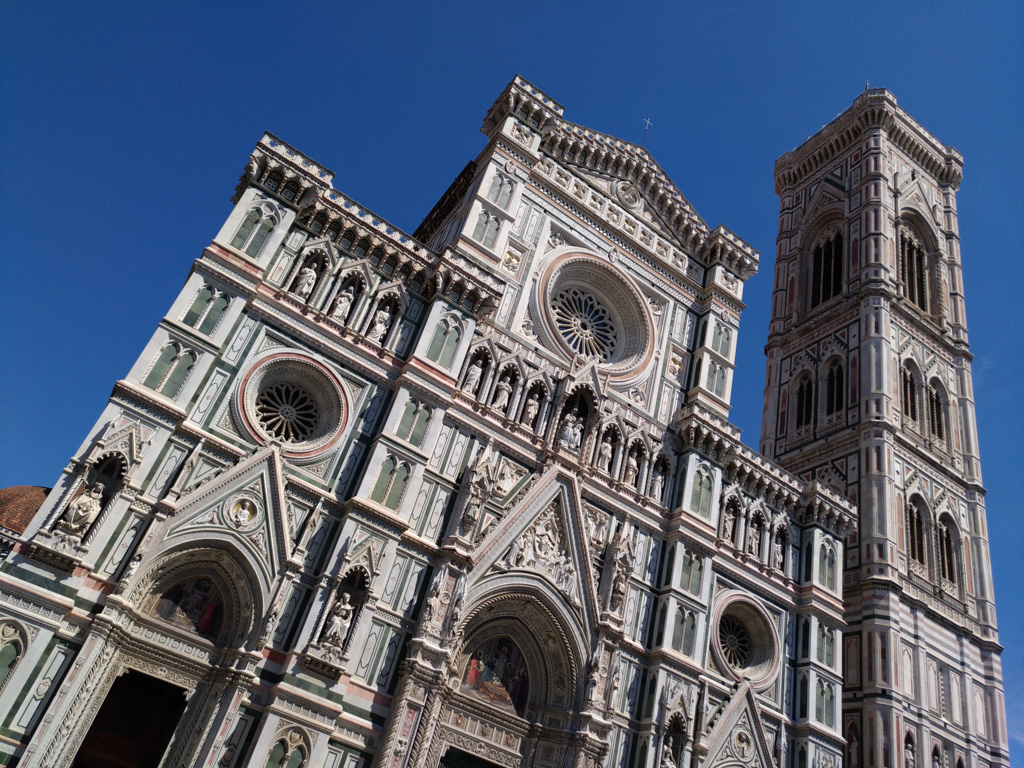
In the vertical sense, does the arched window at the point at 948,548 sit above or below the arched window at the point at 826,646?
above

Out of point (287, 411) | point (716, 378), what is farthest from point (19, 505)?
point (716, 378)

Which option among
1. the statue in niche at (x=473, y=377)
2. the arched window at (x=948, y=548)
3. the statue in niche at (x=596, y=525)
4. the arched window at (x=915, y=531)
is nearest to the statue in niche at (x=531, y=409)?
the statue in niche at (x=473, y=377)

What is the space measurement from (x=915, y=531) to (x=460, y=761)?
62.4 feet

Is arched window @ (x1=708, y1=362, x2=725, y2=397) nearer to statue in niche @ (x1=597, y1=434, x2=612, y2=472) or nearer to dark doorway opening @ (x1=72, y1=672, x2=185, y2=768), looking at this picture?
statue in niche @ (x1=597, y1=434, x2=612, y2=472)

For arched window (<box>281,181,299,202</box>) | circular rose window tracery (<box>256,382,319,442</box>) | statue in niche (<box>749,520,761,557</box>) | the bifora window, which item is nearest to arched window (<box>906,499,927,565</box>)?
statue in niche (<box>749,520,761,557</box>)

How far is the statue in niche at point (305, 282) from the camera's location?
18.5m

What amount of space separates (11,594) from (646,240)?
19.6 metres

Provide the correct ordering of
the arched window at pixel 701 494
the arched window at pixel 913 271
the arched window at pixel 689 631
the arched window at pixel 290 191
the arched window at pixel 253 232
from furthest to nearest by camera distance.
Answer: the arched window at pixel 913 271, the arched window at pixel 701 494, the arched window at pixel 689 631, the arched window at pixel 290 191, the arched window at pixel 253 232

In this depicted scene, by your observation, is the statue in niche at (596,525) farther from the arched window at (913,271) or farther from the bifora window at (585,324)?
the arched window at (913,271)

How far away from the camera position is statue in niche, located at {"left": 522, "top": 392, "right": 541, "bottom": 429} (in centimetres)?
2073

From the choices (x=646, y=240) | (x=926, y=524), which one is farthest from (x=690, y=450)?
(x=926, y=524)

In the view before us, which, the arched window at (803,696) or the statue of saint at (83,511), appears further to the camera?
the arched window at (803,696)

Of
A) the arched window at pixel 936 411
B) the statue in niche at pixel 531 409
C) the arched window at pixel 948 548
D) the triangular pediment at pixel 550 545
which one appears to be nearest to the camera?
the triangular pediment at pixel 550 545

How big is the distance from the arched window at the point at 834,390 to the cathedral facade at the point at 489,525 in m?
0.56
